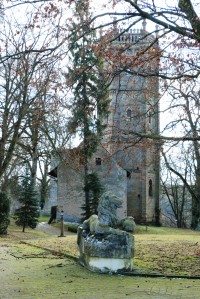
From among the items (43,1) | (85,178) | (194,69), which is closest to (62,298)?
(43,1)

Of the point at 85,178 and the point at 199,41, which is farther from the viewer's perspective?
the point at 85,178

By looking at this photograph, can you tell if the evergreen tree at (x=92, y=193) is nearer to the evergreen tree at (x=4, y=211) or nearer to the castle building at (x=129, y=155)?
the castle building at (x=129, y=155)

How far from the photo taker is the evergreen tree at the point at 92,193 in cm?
3403

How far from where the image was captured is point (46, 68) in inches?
437

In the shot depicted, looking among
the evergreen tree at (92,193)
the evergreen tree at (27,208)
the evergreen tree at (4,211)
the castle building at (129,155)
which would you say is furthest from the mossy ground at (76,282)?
the evergreen tree at (92,193)

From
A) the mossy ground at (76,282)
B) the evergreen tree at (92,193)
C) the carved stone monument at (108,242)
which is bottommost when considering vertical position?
the mossy ground at (76,282)

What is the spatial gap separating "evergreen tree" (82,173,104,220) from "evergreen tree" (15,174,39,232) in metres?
4.85

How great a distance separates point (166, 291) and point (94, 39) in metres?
7.15

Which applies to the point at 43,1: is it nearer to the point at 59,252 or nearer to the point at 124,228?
the point at 124,228

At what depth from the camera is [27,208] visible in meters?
30.0

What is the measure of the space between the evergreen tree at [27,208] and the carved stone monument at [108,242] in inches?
774

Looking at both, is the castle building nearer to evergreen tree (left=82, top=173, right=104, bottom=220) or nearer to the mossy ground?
evergreen tree (left=82, top=173, right=104, bottom=220)

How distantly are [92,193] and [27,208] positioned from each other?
6.44 m

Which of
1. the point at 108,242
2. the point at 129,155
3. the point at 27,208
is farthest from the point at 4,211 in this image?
the point at 108,242
